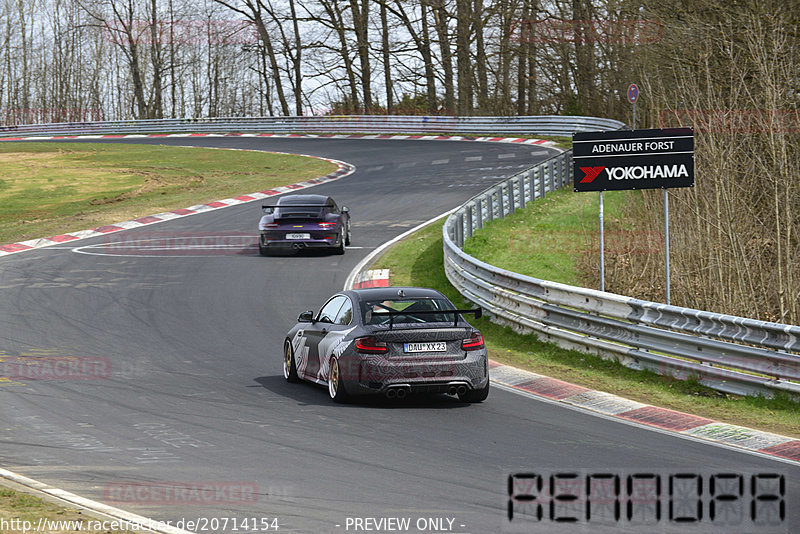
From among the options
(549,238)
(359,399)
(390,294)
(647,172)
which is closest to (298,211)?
(549,238)

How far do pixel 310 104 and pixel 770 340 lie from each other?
71.8 m

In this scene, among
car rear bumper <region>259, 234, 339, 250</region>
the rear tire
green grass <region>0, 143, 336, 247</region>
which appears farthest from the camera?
green grass <region>0, 143, 336, 247</region>

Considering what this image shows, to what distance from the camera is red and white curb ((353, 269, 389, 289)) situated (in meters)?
21.8

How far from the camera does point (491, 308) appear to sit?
17.7 m

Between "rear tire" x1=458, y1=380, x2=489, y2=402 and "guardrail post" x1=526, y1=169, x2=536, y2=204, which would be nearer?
"rear tire" x1=458, y1=380, x2=489, y2=402

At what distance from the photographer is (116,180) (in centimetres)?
4219

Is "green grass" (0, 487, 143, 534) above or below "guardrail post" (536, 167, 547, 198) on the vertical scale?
below

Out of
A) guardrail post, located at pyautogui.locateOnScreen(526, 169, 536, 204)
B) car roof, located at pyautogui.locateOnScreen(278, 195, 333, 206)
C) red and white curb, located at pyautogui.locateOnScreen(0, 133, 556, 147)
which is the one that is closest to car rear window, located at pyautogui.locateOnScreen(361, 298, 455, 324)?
car roof, located at pyautogui.locateOnScreen(278, 195, 333, 206)

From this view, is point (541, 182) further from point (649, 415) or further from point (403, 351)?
point (403, 351)

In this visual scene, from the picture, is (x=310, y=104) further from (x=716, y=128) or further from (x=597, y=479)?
(x=597, y=479)

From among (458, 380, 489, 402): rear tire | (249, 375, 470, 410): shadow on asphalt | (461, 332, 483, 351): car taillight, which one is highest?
(461, 332, 483, 351): car taillight

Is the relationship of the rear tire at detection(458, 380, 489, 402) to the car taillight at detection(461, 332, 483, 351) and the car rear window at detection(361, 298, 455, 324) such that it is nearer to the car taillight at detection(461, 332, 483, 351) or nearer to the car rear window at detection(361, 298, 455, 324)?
the car taillight at detection(461, 332, 483, 351)

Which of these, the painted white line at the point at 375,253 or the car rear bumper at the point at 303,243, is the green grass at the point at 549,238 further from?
the car rear bumper at the point at 303,243

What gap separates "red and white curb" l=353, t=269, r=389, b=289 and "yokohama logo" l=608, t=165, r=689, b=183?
7260mm
